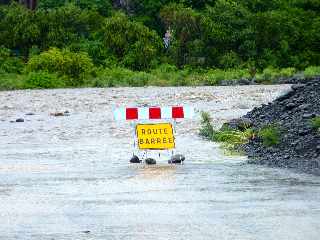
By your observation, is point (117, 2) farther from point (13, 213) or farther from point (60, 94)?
point (13, 213)

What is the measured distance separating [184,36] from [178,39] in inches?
24.6

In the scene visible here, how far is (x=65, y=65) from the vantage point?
59.8 metres

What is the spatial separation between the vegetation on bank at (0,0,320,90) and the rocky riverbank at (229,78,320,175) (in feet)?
126

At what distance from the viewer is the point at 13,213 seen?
34.7ft

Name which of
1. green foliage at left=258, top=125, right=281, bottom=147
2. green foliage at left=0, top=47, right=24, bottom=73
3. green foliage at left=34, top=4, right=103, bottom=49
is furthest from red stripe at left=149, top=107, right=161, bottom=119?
green foliage at left=34, top=4, right=103, bottom=49

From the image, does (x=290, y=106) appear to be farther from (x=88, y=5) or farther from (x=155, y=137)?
(x=88, y=5)

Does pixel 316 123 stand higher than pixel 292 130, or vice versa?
pixel 316 123

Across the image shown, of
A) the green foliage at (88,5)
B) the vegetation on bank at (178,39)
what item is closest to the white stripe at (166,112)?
the vegetation on bank at (178,39)

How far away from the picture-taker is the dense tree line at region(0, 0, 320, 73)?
221 ft

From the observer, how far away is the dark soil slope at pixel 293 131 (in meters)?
15.5

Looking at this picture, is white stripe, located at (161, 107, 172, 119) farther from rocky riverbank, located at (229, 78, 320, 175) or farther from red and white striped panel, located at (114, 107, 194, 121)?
rocky riverbank, located at (229, 78, 320, 175)

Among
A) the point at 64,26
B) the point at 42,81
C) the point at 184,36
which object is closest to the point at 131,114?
the point at 42,81

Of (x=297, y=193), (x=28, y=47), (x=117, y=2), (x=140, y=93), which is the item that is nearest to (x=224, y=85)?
(x=140, y=93)

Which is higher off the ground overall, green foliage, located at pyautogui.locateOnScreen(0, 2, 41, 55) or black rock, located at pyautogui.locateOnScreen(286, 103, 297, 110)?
green foliage, located at pyautogui.locateOnScreen(0, 2, 41, 55)
